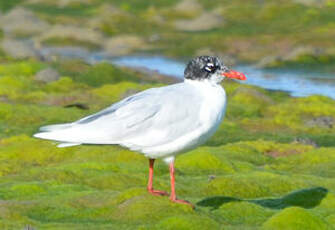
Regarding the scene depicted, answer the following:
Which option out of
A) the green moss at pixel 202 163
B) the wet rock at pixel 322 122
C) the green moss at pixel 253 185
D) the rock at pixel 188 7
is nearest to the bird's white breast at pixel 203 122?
the green moss at pixel 253 185

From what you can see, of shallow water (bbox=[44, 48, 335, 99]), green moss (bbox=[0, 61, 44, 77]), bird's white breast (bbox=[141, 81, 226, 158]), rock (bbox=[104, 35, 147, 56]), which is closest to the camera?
bird's white breast (bbox=[141, 81, 226, 158])

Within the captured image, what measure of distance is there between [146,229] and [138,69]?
1428 inches

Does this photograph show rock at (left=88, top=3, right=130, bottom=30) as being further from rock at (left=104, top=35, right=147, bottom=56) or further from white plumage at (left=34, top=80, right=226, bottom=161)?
white plumage at (left=34, top=80, right=226, bottom=161)

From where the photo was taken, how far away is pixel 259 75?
5250 centimetres

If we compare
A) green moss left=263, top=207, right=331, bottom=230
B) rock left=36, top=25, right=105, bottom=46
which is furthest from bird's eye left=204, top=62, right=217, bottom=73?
rock left=36, top=25, right=105, bottom=46

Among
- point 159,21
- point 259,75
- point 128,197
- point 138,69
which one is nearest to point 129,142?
point 128,197

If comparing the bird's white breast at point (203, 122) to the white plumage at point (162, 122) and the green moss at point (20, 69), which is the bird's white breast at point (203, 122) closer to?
the white plumage at point (162, 122)

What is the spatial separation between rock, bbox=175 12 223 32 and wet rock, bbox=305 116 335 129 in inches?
1704

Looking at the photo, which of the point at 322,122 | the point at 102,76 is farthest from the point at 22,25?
the point at 322,122

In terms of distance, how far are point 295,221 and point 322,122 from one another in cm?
1786

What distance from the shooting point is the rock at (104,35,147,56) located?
65750 mm

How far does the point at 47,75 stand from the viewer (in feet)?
128

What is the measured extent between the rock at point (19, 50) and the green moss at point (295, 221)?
36.9 metres

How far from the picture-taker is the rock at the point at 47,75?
38.8 meters
